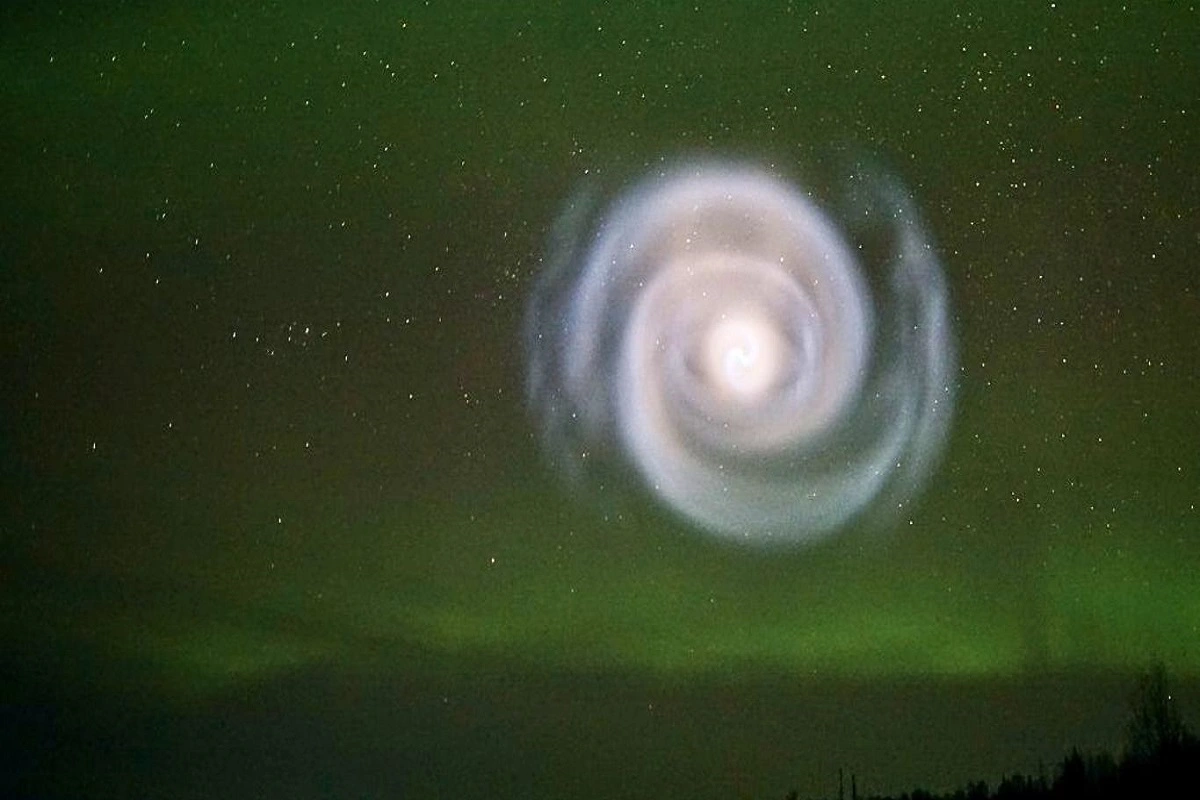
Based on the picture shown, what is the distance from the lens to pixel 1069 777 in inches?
1606

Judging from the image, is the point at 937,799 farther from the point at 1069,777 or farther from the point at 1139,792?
the point at 1139,792

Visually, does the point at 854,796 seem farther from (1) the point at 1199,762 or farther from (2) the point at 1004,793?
(1) the point at 1199,762

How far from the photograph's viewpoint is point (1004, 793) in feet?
140

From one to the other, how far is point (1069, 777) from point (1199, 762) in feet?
12.4

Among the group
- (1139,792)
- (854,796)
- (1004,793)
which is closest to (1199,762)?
(1139,792)

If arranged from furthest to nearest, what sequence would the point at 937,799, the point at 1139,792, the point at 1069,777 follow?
the point at 937,799, the point at 1069,777, the point at 1139,792

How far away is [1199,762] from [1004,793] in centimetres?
617

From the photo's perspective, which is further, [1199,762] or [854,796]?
[854,796]

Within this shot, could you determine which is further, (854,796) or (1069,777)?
(854,796)

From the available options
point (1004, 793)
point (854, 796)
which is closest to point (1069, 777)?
point (1004, 793)

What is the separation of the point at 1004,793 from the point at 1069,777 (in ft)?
7.92

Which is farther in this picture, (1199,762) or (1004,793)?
(1004,793)

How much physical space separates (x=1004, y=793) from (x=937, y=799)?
5.81ft

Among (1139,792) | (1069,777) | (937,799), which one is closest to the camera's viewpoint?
(1139,792)
